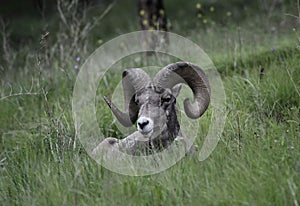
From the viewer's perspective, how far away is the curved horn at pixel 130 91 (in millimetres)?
5426

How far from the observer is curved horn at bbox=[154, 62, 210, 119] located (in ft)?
17.6

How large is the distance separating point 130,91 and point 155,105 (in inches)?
17.9

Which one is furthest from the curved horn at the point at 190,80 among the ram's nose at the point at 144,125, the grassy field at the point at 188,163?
the ram's nose at the point at 144,125

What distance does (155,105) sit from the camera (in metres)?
5.30

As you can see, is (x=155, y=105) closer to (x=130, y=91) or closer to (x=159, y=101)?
(x=159, y=101)

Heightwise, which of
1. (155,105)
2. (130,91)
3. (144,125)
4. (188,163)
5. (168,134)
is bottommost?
(188,163)

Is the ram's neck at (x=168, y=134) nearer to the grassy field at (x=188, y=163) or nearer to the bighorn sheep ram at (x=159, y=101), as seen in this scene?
the bighorn sheep ram at (x=159, y=101)

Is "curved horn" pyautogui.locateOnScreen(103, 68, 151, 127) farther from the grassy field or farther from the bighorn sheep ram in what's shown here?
the grassy field

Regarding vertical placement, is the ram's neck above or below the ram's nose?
below

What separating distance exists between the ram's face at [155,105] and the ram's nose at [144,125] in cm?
13

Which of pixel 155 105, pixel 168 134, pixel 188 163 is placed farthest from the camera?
pixel 168 134

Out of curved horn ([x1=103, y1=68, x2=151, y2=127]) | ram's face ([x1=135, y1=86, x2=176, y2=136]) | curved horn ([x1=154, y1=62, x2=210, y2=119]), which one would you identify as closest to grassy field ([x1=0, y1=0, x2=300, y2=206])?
curved horn ([x1=154, y1=62, x2=210, y2=119])

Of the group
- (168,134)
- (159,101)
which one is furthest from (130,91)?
(168,134)

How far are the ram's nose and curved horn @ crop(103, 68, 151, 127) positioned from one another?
675 mm
